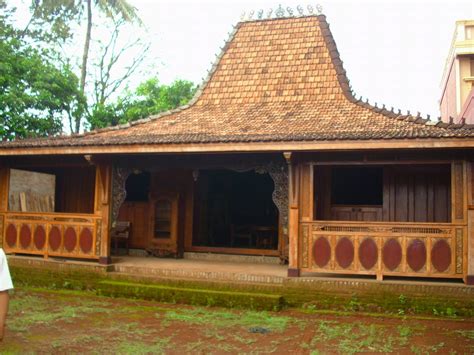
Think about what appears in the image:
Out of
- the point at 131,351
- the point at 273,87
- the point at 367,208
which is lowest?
the point at 131,351

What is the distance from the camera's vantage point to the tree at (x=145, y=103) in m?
20.8

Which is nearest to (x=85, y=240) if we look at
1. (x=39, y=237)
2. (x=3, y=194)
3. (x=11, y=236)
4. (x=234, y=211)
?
(x=39, y=237)

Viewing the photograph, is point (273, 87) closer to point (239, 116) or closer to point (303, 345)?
point (239, 116)

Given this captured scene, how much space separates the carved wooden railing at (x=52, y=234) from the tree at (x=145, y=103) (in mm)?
10250

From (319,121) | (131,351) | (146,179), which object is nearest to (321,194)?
(319,121)

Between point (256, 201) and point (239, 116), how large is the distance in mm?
3363

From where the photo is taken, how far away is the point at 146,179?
12344 mm

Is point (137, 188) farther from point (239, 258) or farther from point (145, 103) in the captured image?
point (145, 103)

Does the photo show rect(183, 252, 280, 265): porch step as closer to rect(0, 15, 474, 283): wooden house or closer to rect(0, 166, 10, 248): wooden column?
rect(0, 15, 474, 283): wooden house

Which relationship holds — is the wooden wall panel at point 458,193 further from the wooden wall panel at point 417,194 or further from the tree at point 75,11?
the tree at point 75,11

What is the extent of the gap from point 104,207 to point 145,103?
14.1 metres

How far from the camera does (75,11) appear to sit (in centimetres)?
2506

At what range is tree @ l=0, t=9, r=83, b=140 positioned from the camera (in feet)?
51.2

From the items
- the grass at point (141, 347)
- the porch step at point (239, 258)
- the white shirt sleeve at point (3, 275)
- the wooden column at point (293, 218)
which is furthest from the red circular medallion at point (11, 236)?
the white shirt sleeve at point (3, 275)
